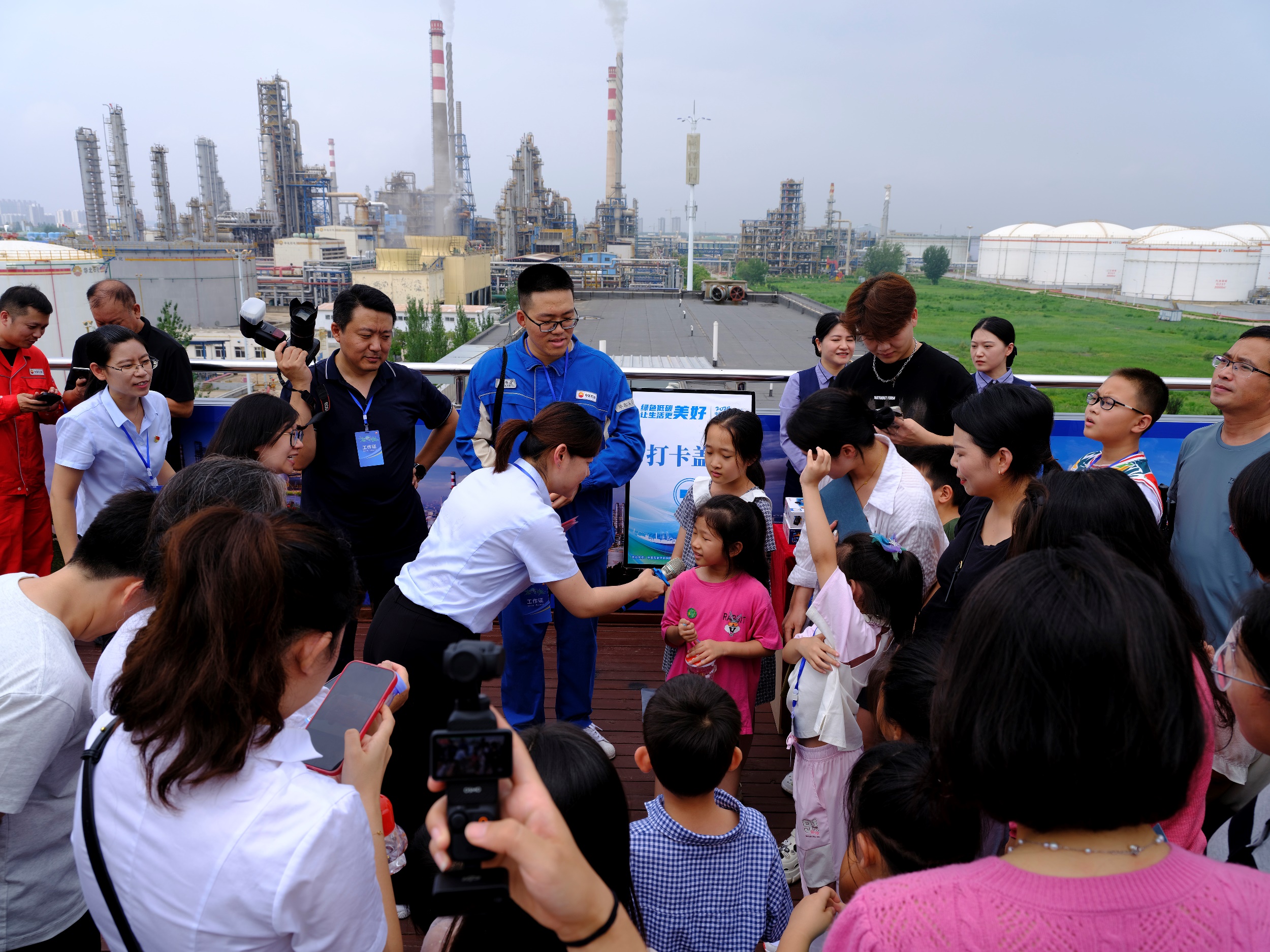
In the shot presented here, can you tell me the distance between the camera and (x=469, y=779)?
0.73 meters

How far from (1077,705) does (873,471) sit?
1.78 metres

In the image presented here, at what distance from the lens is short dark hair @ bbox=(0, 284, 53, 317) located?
12.3 feet

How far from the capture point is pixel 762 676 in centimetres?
284

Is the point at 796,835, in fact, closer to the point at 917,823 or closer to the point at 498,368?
the point at 917,823

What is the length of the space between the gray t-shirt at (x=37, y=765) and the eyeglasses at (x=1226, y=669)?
1880 mm

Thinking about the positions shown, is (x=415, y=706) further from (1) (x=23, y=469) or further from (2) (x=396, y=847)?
(1) (x=23, y=469)

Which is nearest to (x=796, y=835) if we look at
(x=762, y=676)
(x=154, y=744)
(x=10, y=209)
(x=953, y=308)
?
(x=762, y=676)

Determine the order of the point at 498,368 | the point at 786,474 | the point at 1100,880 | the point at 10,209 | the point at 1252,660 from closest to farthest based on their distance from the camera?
the point at 1100,880, the point at 1252,660, the point at 498,368, the point at 786,474, the point at 10,209

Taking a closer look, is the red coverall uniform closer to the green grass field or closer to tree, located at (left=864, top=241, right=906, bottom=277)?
the green grass field

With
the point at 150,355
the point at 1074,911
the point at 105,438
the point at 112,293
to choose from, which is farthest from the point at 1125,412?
the point at 112,293

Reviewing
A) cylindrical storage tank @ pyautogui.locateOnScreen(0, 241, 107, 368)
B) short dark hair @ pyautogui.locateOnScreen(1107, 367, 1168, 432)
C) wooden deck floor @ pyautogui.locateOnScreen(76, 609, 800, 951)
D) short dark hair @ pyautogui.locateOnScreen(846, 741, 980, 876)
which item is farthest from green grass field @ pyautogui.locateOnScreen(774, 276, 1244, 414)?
cylindrical storage tank @ pyautogui.locateOnScreen(0, 241, 107, 368)

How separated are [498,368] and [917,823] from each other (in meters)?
2.27

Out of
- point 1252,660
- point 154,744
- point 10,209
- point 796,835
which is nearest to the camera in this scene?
point 154,744

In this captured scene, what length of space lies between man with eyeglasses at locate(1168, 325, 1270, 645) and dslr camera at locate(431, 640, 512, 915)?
94.9 inches
